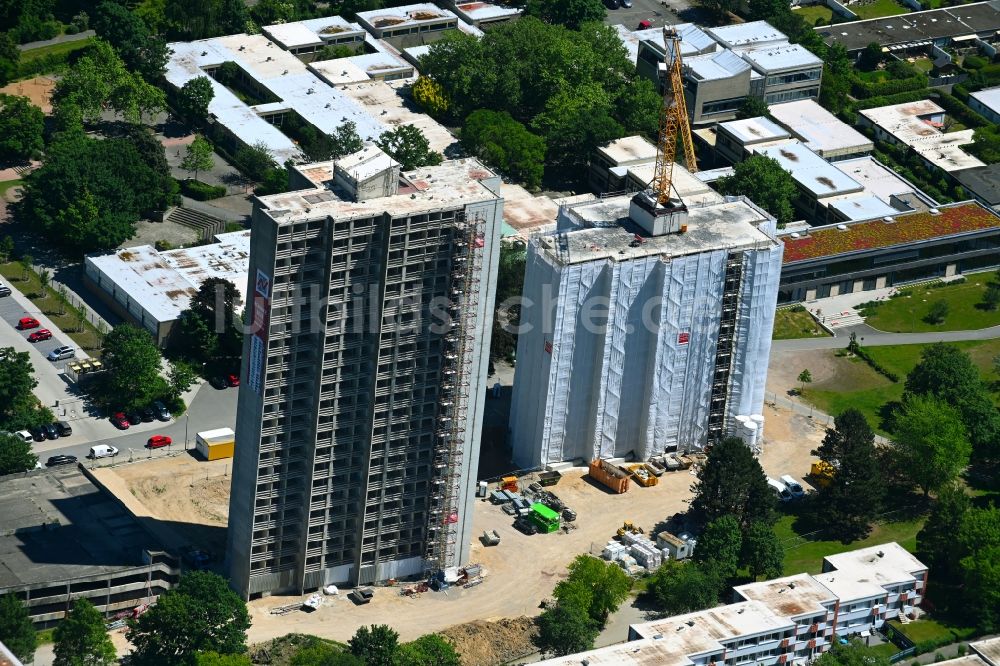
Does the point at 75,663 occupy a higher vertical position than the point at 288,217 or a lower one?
lower

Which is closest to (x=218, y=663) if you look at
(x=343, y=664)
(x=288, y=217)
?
(x=343, y=664)

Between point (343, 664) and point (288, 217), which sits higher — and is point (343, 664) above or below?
below

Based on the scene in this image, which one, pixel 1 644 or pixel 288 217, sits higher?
pixel 288 217

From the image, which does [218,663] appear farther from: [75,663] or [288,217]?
[288,217]

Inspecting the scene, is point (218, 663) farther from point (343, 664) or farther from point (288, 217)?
point (288, 217)

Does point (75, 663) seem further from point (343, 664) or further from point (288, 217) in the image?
point (288, 217)

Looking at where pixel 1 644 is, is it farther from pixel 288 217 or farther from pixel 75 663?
pixel 288 217
